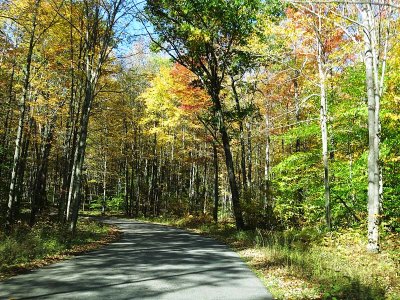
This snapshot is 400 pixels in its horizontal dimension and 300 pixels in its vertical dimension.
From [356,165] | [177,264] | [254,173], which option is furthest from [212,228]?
[254,173]

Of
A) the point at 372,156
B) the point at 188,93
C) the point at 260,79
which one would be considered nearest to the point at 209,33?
the point at 260,79

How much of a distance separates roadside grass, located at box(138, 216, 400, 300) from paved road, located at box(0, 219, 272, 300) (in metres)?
0.59

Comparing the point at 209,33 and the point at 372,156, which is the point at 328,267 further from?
the point at 209,33

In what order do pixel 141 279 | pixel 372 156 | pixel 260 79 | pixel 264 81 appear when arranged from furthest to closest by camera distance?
1. pixel 264 81
2. pixel 260 79
3. pixel 372 156
4. pixel 141 279

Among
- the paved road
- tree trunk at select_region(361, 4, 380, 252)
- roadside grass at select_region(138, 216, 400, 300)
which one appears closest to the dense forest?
tree trunk at select_region(361, 4, 380, 252)

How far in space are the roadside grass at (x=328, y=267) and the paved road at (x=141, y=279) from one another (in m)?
0.59

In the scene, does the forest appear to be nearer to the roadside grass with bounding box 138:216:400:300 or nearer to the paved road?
the roadside grass with bounding box 138:216:400:300

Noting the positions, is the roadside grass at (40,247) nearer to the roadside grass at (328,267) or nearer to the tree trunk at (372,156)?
the roadside grass at (328,267)

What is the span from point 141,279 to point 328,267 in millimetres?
4582

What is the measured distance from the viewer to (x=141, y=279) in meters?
7.34

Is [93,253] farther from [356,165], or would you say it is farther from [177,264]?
[356,165]

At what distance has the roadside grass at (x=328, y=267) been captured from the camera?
6371 mm

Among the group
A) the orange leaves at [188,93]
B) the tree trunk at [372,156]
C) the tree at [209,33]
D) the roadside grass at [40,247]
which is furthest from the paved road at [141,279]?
the orange leaves at [188,93]

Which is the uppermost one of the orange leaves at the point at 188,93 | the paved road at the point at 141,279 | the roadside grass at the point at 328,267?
the orange leaves at the point at 188,93
